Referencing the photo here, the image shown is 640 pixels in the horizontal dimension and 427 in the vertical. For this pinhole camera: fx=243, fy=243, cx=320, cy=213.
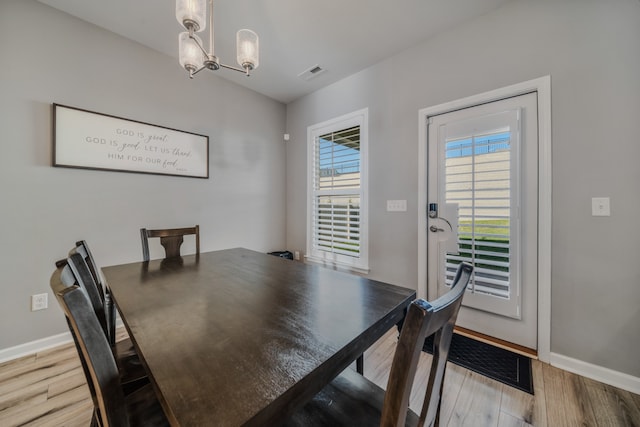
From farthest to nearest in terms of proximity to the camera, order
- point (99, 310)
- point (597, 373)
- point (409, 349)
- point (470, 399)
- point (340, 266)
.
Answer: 1. point (340, 266)
2. point (597, 373)
3. point (470, 399)
4. point (99, 310)
5. point (409, 349)

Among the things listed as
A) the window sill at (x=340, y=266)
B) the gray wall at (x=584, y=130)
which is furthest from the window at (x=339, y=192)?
the gray wall at (x=584, y=130)

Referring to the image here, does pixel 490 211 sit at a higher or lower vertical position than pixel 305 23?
lower

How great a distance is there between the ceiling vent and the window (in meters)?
0.56

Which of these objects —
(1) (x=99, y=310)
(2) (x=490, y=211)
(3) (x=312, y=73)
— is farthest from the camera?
(3) (x=312, y=73)

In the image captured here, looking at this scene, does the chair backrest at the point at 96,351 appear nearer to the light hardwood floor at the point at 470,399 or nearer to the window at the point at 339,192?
the light hardwood floor at the point at 470,399

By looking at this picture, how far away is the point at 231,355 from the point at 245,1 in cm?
239

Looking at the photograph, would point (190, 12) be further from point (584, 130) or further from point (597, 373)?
point (597, 373)

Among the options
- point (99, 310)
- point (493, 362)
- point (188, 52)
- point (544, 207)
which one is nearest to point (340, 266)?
point (493, 362)

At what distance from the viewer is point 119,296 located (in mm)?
1060

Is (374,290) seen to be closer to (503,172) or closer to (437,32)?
(503,172)

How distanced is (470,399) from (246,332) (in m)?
1.50

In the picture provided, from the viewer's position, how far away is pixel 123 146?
2.28m

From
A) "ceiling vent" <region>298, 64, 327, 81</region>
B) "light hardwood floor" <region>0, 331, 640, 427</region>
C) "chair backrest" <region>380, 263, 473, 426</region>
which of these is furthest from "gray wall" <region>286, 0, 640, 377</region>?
"chair backrest" <region>380, 263, 473, 426</region>

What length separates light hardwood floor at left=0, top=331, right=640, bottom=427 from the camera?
129 centimetres
